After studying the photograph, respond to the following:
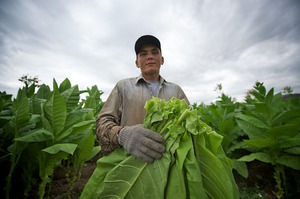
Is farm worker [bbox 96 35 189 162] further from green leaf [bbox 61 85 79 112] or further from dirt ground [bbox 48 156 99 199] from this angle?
dirt ground [bbox 48 156 99 199]

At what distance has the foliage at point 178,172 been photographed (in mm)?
949

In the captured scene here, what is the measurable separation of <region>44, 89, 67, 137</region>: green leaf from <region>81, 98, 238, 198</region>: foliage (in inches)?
31.8

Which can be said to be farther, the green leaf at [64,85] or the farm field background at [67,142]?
the green leaf at [64,85]

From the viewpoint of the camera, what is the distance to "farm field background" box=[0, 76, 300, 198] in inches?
59.2

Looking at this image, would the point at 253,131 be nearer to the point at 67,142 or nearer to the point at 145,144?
the point at 145,144

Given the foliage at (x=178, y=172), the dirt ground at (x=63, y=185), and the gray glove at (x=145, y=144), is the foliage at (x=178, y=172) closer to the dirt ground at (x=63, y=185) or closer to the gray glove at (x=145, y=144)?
the gray glove at (x=145, y=144)

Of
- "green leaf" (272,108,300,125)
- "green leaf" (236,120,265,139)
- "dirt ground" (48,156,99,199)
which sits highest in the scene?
"green leaf" (272,108,300,125)

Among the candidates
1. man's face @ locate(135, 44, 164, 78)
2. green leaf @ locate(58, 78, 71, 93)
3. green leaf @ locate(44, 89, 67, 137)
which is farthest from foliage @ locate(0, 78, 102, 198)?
man's face @ locate(135, 44, 164, 78)

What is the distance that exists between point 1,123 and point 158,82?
2.10 meters

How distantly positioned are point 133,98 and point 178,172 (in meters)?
1.19

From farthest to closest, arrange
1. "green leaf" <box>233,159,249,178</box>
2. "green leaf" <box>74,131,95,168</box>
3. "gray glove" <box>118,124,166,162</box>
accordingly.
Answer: "green leaf" <box>233,159,249,178</box> → "green leaf" <box>74,131,95,168</box> → "gray glove" <box>118,124,166,162</box>

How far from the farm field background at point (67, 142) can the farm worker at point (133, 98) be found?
0.27m

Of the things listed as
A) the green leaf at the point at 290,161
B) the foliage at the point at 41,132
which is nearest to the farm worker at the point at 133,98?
the foliage at the point at 41,132

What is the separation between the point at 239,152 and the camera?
3020 mm
